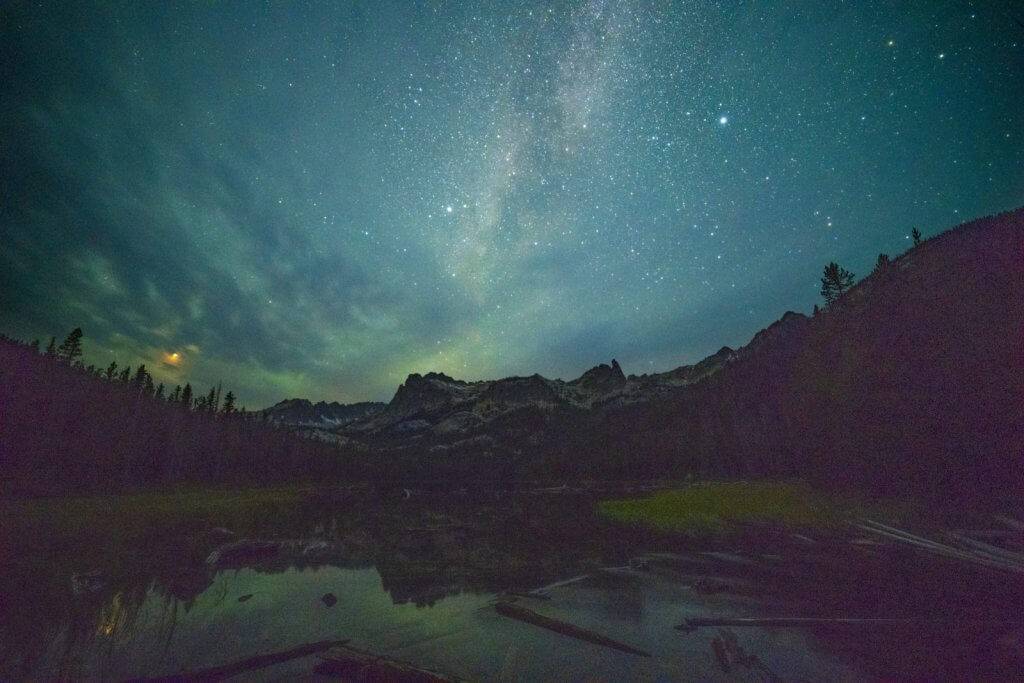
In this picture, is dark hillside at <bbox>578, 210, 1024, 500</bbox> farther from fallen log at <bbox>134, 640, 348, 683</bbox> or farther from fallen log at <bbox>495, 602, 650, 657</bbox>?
fallen log at <bbox>134, 640, 348, 683</bbox>

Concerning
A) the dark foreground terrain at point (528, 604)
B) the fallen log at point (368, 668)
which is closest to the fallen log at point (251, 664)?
the dark foreground terrain at point (528, 604)

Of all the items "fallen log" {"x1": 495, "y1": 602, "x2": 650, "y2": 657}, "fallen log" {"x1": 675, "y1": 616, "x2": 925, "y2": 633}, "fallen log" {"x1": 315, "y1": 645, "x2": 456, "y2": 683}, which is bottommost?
"fallen log" {"x1": 675, "y1": 616, "x2": 925, "y2": 633}

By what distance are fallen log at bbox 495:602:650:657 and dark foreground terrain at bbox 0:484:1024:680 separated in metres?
0.07

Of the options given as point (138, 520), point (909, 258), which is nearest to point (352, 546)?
point (138, 520)

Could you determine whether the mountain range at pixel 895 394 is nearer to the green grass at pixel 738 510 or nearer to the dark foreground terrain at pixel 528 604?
the green grass at pixel 738 510

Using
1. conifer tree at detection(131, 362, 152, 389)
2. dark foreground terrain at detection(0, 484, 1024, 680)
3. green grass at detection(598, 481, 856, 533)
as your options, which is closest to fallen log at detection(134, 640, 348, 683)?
dark foreground terrain at detection(0, 484, 1024, 680)

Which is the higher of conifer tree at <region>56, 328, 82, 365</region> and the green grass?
conifer tree at <region>56, 328, 82, 365</region>

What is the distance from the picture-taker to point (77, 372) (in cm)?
9988

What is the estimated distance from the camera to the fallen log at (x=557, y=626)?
13.4 m

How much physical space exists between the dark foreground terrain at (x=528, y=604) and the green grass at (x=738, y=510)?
292cm

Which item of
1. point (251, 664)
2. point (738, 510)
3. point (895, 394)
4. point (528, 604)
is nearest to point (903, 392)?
point (895, 394)

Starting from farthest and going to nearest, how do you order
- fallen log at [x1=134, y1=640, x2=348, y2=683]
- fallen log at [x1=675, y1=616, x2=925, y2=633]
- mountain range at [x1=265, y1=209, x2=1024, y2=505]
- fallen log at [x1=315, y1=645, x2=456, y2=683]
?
mountain range at [x1=265, y1=209, x2=1024, y2=505], fallen log at [x1=675, y1=616, x2=925, y2=633], fallen log at [x1=134, y1=640, x2=348, y2=683], fallen log at [x1=315, y1=645, x2=456, y2=683]

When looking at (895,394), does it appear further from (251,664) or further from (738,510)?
(251,664)

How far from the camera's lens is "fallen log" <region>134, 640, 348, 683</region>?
1041 centimetres
